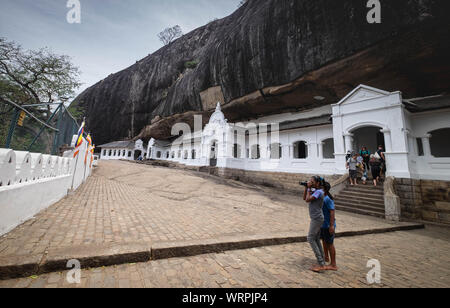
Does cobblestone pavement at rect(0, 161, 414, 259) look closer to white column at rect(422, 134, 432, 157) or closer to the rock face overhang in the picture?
white column at rect(422, 134, 432, 157)

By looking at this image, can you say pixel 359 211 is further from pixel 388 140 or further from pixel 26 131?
pixel 26 131

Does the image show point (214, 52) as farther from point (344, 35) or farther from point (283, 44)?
point (344, 35)

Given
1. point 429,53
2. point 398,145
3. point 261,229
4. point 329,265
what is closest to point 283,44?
point 429,53

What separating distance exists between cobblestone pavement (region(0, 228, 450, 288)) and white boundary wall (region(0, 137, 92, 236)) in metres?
1.62

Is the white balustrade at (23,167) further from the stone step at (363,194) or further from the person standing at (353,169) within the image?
the person standing at (353,169)

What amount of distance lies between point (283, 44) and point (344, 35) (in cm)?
367

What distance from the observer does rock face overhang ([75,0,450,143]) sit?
821cm

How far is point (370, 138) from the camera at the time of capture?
1288cm

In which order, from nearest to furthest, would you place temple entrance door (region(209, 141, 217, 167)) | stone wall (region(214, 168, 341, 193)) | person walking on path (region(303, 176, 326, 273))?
1. person walking on path (region(303, 176, 326, 273))
2. stone wall (region(214, 168, 341, 193))
3. temple entrance door (region(209, 141, 217, 167))

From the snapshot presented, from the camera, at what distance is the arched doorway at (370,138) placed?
41.1 feet

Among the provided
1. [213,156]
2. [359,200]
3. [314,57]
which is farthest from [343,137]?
[213,156]

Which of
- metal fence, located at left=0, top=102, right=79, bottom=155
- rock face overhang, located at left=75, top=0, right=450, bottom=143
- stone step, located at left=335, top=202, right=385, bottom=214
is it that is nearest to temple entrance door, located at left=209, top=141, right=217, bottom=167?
rock face overhang, located at left=75, top=0, right=450, bottom=143

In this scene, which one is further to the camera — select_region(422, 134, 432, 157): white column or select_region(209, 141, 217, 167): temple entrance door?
select_region(209, 141, 217, 167): temple entrance door

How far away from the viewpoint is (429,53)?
8.45m
